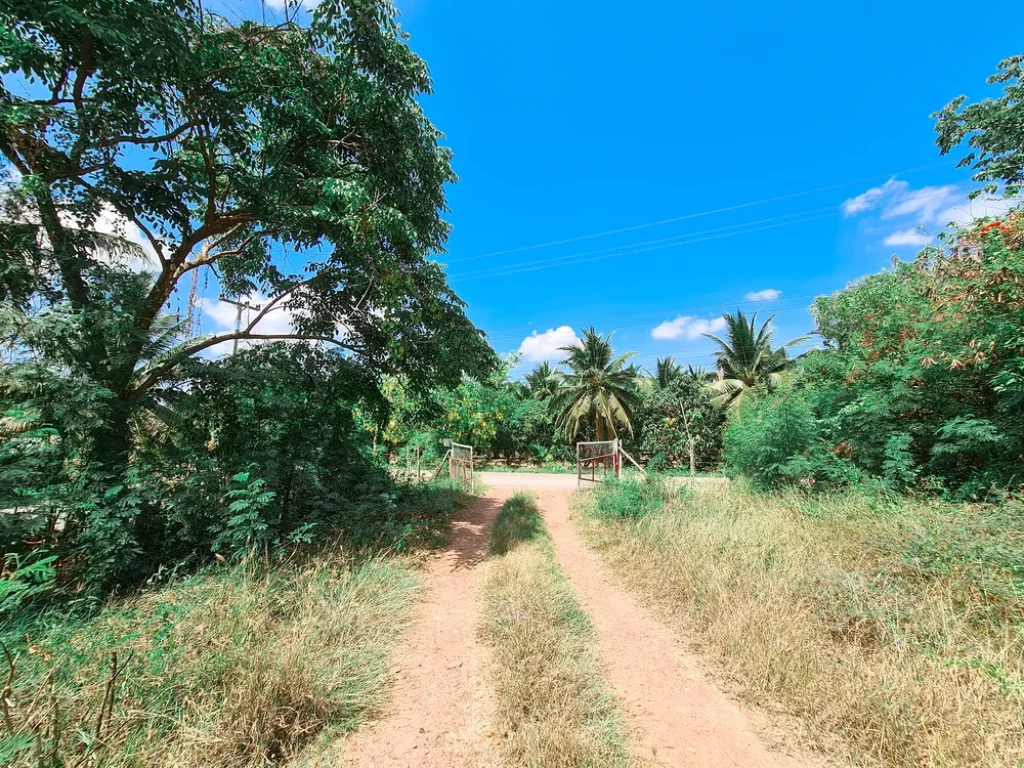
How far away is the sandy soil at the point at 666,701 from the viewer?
240 centimetres

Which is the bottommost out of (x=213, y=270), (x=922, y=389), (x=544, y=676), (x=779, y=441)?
(x=544, y=676)

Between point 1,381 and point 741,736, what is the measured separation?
739 centimetres

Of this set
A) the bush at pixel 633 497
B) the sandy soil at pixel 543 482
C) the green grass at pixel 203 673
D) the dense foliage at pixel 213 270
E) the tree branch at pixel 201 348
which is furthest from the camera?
the sandy soil at pixel 543 482

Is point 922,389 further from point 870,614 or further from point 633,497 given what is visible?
point 870,614

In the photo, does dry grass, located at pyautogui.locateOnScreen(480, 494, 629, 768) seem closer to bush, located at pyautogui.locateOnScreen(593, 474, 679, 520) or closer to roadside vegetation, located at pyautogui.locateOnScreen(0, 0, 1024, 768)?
roadside vegetation, located at pyautogui.locateOnScreen(0, 0, 1024, 768)

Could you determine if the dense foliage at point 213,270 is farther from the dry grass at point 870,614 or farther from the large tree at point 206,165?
the dry grass at point 870,614

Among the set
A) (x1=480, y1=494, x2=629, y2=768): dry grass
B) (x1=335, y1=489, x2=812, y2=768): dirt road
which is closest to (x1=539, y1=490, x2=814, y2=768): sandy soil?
(x1=335, y1=489, x2=812, y2=768): dirt road

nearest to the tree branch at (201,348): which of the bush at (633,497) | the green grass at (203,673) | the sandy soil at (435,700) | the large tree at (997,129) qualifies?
the green grass at (203,673)

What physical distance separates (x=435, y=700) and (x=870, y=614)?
3.73 m

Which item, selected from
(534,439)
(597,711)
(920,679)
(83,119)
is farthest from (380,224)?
(534,439)

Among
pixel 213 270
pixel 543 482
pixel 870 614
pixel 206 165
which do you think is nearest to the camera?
pixel 870 614

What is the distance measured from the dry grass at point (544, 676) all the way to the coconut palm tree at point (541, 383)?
75.1ft

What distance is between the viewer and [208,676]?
8.48 ft

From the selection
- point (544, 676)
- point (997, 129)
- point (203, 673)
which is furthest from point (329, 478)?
point (997, 129)
